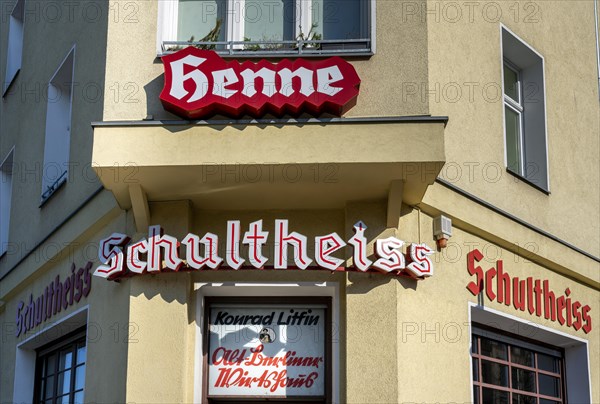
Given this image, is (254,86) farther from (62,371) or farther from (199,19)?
(62,371)

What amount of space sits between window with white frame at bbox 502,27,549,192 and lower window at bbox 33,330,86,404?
18.4 feet

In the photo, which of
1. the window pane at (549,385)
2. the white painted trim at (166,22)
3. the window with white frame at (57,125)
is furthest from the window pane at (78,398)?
the window pane at (549,385)

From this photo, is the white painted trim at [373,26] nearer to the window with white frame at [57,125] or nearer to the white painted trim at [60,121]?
the white painted trim at [60,121]

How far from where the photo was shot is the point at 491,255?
11461mm

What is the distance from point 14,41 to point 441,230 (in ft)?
29.4

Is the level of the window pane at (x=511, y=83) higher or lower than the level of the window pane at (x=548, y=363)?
higher

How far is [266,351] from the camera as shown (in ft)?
33.6

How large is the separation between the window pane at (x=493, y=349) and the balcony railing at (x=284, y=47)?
3.65 m

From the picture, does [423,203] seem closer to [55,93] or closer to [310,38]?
[310,38]

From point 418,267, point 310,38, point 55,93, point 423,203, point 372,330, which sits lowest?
point 372,330

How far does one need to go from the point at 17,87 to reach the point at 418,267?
837 cm

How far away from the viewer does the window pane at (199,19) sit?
10531mm

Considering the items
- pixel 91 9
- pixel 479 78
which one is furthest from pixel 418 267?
pixel 91 9

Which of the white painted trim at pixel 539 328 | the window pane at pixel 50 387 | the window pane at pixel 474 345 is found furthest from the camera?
the window pane at pixel 50 387
